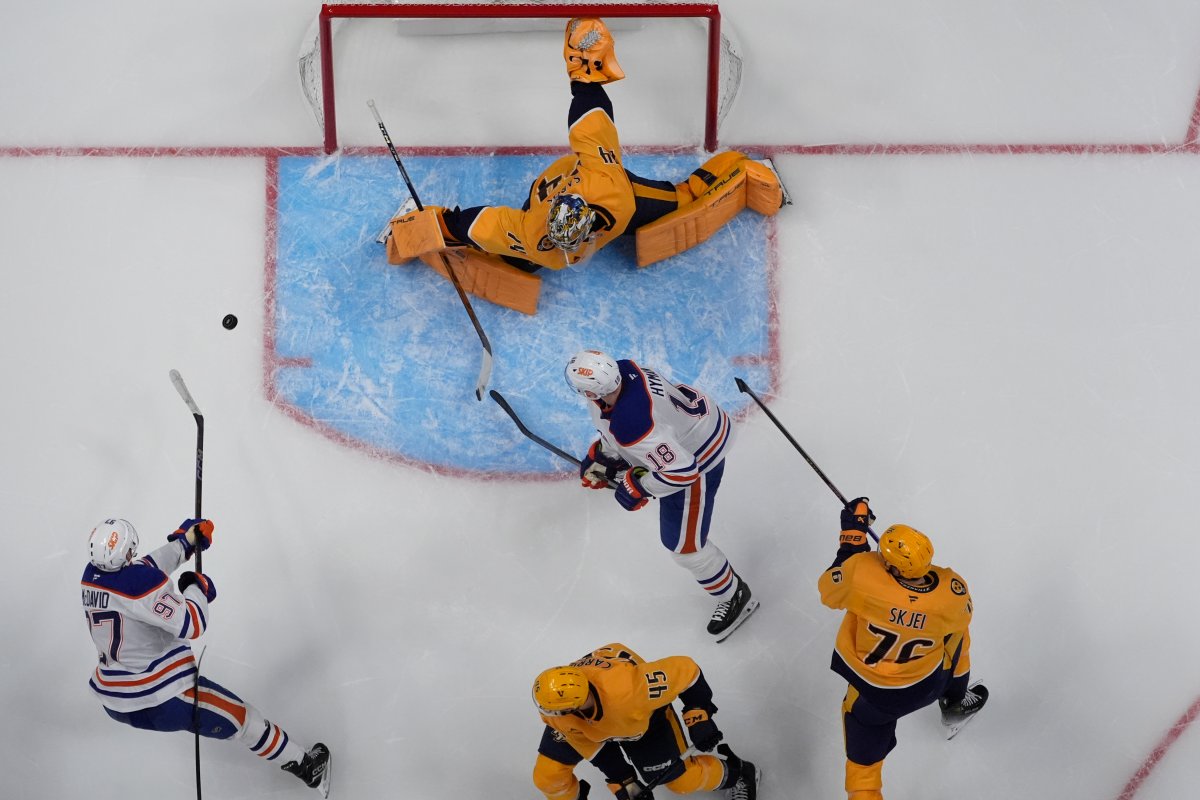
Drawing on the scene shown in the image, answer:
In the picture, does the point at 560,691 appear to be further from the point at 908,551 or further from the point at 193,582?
the point at 193,582

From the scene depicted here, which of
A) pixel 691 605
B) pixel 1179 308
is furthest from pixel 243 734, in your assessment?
pixel 1179 308

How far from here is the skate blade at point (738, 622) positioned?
15.1 feet

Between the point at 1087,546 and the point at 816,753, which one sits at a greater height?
the point at 1087,546

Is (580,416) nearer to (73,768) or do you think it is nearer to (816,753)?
(816,753)

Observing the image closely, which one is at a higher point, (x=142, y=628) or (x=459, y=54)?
(x=459, y=54)

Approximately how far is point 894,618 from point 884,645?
12cm

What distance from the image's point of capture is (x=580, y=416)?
4.80 m

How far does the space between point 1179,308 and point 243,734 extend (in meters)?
3.63

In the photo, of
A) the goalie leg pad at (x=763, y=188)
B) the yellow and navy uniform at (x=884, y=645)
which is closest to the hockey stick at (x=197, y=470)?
the yellow and navy uniform at (x=884, y=645)

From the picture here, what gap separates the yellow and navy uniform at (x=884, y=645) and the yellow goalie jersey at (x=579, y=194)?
1314mm

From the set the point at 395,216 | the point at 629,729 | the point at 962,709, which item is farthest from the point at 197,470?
the point at 962,709

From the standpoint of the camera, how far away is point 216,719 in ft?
13.8

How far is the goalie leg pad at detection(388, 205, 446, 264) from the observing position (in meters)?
4.64

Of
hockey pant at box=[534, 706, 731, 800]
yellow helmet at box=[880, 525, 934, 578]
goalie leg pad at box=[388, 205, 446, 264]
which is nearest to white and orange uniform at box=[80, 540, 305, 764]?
hockey pant at box=[534, 706, 731, 800]
